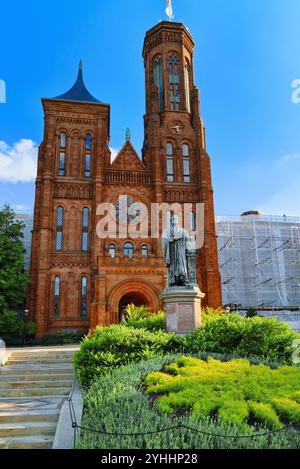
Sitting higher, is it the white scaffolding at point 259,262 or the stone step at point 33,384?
the white scaffolding at point 259,262

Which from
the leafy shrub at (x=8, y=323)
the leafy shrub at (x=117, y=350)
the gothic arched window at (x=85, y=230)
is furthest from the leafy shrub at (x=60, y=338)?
the leafy shrub at (x=117, y=350)

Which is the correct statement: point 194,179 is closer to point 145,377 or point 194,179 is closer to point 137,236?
point 137,236

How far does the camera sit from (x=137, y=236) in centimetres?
3269

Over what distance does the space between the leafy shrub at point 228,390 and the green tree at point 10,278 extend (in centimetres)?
2178

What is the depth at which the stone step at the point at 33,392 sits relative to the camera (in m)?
9.23

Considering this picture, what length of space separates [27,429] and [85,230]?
87.2 feet

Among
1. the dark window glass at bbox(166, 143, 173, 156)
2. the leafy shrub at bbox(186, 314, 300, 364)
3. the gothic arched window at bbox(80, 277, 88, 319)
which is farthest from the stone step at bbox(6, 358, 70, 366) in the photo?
the dark window glass at bbox(166, 143, 173, 156)

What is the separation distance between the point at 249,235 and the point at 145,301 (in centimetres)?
1688

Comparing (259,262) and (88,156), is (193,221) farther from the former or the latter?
(88,156)

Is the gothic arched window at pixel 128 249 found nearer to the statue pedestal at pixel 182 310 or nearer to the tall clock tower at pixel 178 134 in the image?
the tall clock tower at pixel 178 134

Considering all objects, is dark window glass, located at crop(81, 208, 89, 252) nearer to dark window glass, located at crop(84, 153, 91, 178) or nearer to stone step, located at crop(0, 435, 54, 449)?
dark window glass, located at crop(84, 153, 91, 178)

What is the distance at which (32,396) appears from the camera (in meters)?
9.23

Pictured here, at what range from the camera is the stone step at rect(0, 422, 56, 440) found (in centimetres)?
639

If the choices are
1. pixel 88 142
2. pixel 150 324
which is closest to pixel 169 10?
pixel 88 142
